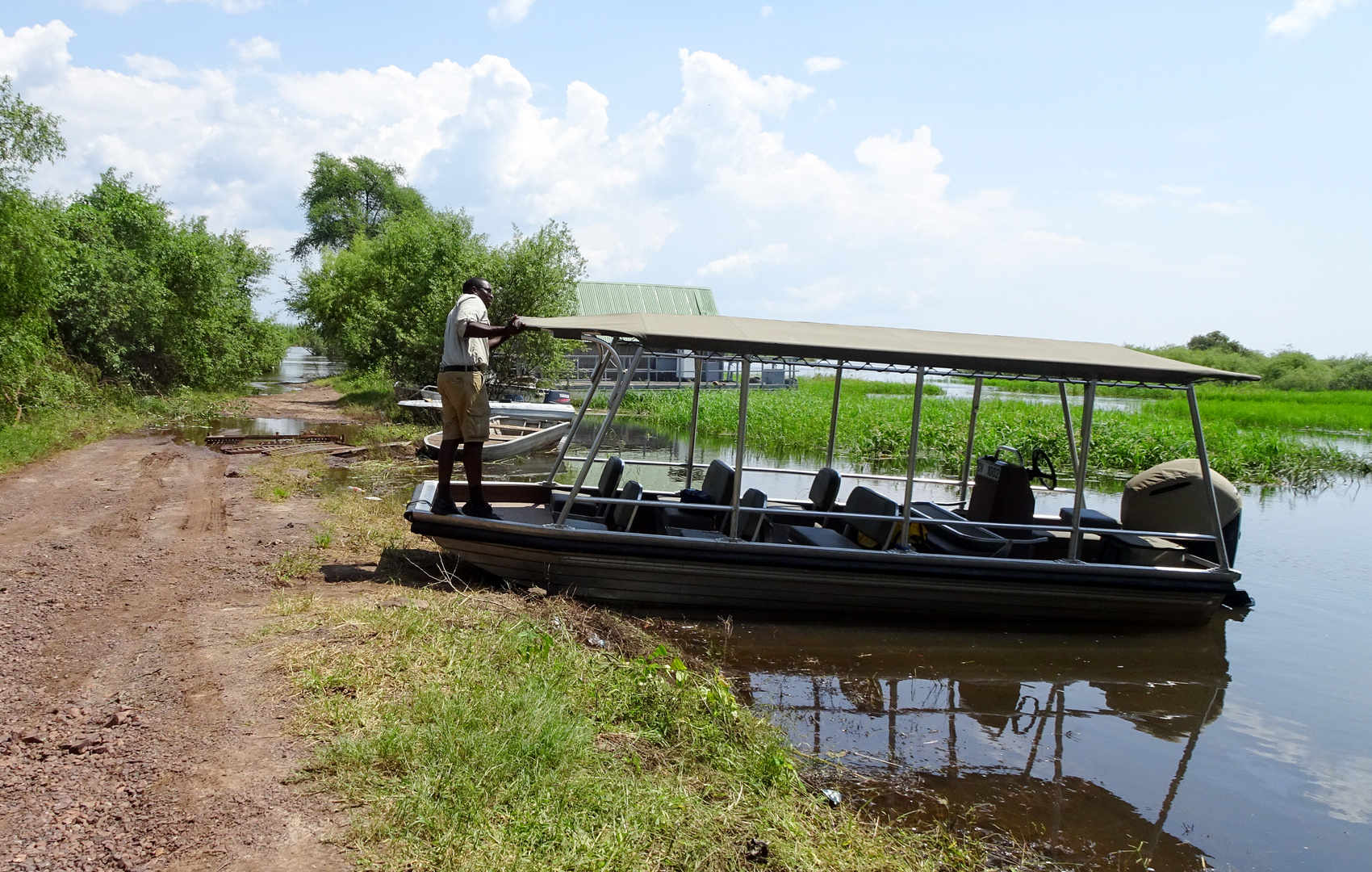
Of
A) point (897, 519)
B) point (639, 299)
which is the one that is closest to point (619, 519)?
point (897, 519)

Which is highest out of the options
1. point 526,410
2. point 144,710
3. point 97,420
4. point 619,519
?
point 526,410

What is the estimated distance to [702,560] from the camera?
23.4ft

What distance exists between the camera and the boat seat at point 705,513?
7.52 m

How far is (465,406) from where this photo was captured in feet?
23.3

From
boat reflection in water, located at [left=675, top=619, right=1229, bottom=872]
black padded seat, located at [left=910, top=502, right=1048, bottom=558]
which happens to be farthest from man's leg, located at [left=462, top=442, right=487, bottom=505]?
black padded seat, located at [left=910, top=502, right=1048, bottom=558]

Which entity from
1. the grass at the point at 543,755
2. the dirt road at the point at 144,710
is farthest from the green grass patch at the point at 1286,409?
the dirt road at the point at 144,710

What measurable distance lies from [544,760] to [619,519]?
3.63m

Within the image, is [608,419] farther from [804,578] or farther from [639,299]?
[639,299]

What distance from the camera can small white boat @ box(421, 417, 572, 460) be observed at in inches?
628

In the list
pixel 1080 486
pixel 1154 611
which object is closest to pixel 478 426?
pixel 1080 486

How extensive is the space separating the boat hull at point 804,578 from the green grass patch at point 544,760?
53.2 inches

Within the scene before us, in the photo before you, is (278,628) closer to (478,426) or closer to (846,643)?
(478,426)

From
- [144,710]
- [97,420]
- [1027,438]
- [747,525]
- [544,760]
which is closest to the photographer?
[544,760]

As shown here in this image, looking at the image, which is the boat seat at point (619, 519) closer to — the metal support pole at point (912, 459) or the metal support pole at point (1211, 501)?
the metal support pole at point (912, 459)
